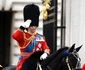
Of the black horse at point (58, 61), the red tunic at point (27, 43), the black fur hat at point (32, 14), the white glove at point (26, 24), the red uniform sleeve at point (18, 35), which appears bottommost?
the black horse at point (58, 61)

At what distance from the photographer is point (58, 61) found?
20.6ft

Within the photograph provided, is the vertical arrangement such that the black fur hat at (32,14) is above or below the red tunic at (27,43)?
above

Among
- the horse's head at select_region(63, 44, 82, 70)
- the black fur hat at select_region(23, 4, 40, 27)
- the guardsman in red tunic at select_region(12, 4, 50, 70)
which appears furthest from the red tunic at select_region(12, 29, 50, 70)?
the horse's head at select_region(63, 44, 82, 70)

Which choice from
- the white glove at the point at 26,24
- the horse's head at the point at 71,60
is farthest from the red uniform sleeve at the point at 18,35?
the horse's head at the point at 71,60

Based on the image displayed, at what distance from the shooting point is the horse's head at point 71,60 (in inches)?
240

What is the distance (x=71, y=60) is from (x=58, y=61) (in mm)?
204

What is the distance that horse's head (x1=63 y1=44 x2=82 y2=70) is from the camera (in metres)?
6.10

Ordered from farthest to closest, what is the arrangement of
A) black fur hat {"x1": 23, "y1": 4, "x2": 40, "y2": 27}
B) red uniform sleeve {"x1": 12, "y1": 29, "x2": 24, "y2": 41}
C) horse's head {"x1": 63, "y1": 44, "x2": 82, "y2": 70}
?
black fur hat {"x1": 23, "y1": 4, "x2": 40, "y2": 27}
red uniform sleeve {"x1": 12, "y1": 29, "x2": 24, "y2": 41}
horse's head {"x1": 63, "y1": 44, "x2": 82, "y2": 70}

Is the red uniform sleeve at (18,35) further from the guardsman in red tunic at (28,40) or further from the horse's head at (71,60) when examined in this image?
the horse's head at (71,60)

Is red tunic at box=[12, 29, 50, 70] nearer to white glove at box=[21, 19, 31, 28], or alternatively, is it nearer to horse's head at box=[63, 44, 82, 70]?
white glove at box=[21, 19, 31, 28]

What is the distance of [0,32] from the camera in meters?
14.8

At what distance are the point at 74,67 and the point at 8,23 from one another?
8.28 metres

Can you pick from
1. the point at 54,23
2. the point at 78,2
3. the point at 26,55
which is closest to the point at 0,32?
the point at 54,23

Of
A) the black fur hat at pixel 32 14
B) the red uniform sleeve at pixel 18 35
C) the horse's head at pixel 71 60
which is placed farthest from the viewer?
the black fur hat at pixel 32 14
